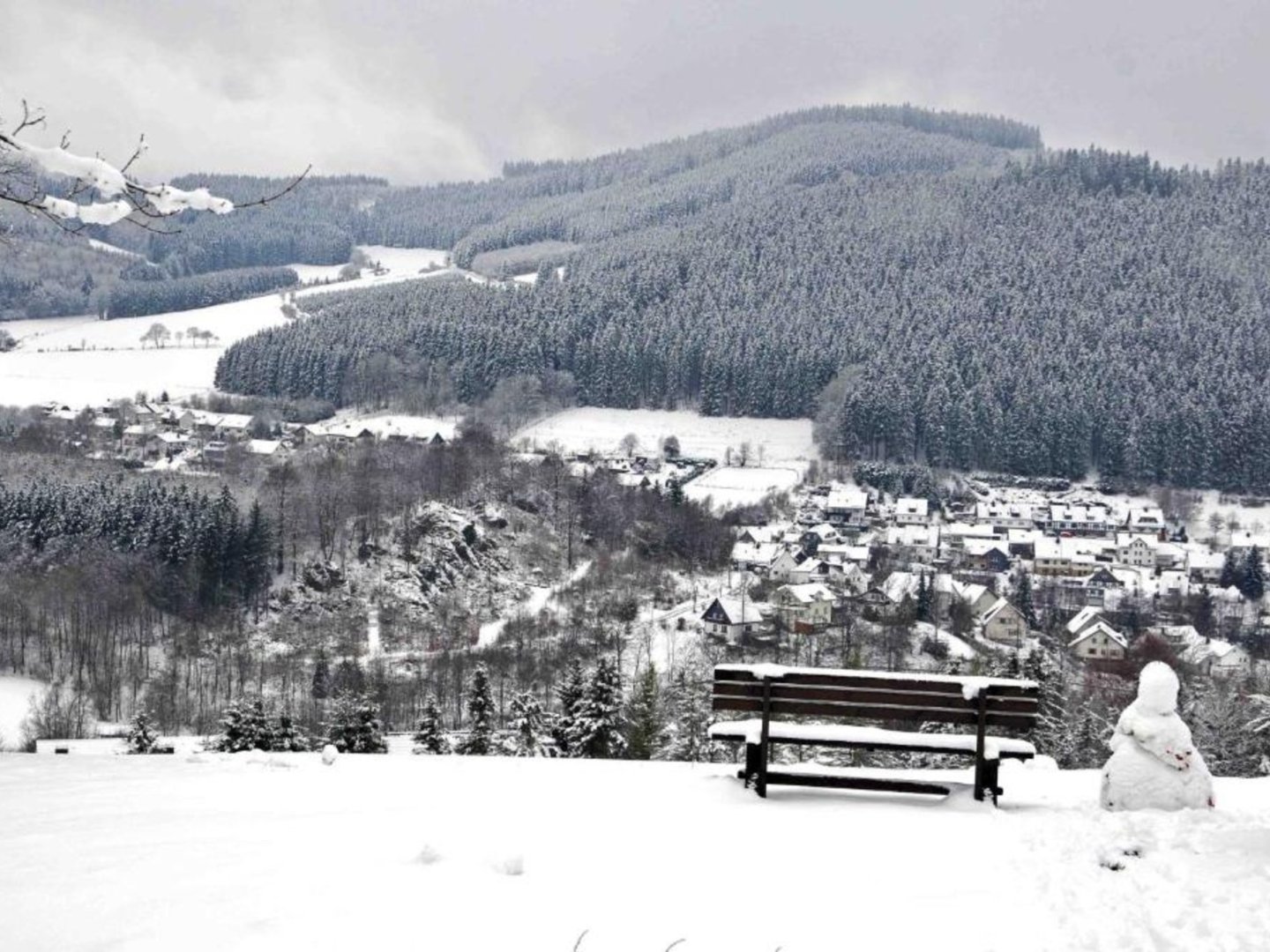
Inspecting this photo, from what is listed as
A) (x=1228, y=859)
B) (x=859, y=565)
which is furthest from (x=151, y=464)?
(x=1228, y=859)

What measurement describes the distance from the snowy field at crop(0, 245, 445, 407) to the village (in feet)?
217

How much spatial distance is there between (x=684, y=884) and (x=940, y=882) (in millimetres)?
1428

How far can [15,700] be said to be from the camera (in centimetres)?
4438

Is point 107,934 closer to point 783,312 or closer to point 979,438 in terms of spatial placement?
point 979,438

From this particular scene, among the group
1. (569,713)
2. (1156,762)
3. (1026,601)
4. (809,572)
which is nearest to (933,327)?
(809,572)

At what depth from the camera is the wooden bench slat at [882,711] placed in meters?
7.93

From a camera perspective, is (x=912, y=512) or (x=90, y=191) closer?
(x=90, y=191)

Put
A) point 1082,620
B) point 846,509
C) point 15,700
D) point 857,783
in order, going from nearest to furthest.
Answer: point 857,783 → point 15,700 → point 1082,620 → point 846,509

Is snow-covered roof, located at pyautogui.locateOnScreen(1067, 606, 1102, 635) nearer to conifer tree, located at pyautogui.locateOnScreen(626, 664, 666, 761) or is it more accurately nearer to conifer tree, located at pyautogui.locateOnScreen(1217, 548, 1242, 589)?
conifer tree, located at pyautogui.locateOnScreen(1217, 548, 1242, 589)

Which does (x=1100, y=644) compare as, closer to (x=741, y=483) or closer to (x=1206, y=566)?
(x=1206, y=566)

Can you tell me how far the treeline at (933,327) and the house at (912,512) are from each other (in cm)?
1584

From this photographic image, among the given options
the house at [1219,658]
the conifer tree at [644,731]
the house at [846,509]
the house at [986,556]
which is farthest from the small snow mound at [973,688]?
the house at [846,509]

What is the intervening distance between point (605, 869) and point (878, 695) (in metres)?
2.98

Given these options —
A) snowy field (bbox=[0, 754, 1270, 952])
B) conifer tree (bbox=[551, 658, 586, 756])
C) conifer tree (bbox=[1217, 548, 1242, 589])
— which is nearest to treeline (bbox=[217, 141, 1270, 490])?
conifer tree (bbox=[1217, 548, 1242, 589])
